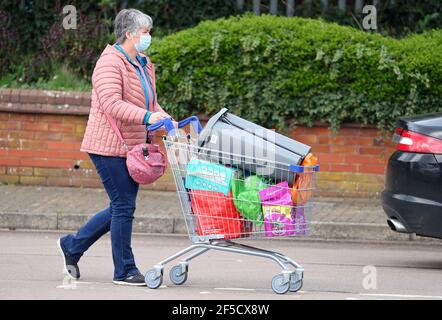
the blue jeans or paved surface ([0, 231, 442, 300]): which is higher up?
the blue jeans

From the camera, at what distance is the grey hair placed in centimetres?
762

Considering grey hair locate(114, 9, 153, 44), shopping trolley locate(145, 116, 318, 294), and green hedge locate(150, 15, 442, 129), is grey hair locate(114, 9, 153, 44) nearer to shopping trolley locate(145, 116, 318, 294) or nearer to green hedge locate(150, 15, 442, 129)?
shopping trolley locate(145, 116, 318, 294)

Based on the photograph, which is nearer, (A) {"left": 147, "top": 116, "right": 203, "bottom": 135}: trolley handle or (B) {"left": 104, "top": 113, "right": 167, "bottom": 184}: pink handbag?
(A) {"left": 147, "top": 116, "right": 203, "bottom": 135}: trolley handle

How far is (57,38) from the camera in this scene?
13883mm

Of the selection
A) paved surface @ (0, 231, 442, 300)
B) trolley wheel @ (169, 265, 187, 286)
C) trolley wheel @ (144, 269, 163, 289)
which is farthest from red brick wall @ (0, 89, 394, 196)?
trolley wheel @ (144, 269, 163, 289)

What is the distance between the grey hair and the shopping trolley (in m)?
0.76

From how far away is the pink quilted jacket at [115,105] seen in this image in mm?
7398

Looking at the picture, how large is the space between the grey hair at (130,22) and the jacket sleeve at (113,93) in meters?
0.24

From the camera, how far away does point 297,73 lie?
12.3 meters

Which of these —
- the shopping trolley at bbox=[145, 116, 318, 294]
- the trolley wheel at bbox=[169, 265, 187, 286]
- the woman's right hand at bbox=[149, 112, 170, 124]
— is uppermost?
the woman's right hand at bbox=[149, 112, 170, 124]

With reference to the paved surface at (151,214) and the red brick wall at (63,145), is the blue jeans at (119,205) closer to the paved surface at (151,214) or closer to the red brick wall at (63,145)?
the paved surface at (151,214)

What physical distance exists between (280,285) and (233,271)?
123cm

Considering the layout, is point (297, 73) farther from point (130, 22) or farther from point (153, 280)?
point (153, 280)
